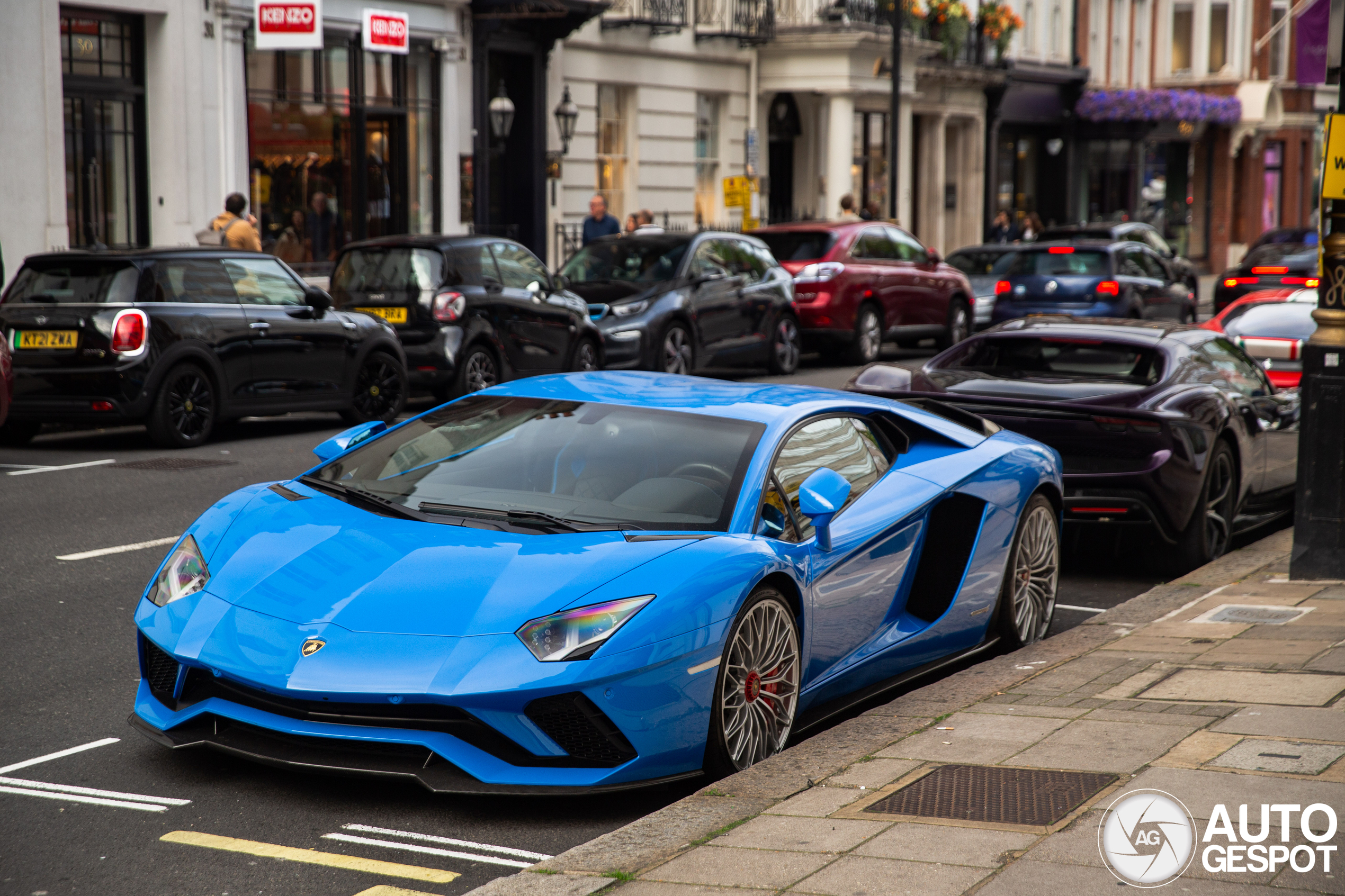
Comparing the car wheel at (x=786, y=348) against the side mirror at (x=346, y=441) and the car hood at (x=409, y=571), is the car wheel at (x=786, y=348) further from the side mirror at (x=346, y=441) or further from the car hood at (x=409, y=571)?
the car hood at (x=409, y=571)

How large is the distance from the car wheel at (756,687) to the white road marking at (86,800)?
5.33 feet

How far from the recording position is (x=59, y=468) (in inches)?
465

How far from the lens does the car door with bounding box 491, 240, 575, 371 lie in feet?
53.3

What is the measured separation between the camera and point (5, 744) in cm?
523

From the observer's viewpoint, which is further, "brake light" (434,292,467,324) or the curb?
"brake light" (434,292,467,324)

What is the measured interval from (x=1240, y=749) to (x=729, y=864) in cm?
182

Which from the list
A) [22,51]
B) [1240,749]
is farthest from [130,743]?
[22,51]

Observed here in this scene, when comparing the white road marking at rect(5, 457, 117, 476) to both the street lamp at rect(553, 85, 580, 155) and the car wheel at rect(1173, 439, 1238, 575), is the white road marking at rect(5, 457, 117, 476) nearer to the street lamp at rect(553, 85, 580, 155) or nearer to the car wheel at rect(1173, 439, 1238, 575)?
the car wheel at rect(1173, 439, 1238, 575)

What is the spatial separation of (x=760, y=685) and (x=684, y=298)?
43.3 feet

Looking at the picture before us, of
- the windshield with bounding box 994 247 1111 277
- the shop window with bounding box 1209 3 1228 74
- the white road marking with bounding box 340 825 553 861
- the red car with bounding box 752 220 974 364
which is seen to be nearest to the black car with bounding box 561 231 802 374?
the red car with bounding box 752 220 974 364

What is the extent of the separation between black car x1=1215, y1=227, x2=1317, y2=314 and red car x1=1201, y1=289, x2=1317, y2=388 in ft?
9.94

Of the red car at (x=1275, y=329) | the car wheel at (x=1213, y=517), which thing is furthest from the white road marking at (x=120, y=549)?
the red car at (x=1275, y=329)

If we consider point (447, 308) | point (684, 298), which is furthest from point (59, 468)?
point (684, 298)

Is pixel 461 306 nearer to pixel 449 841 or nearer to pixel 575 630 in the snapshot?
pixel 575 630
